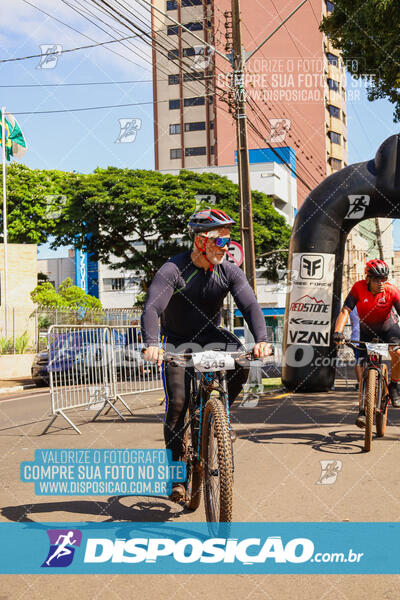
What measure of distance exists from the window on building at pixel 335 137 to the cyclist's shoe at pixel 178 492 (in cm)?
6316

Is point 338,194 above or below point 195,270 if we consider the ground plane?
above

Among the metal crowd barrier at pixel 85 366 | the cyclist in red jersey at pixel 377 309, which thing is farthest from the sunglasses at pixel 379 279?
the metal crowd barrier at pixel 85 366

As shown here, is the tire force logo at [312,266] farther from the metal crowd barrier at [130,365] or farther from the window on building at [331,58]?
the window on building at [331,58]

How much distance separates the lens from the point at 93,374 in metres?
10.5

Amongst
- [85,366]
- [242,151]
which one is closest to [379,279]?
[85,366]

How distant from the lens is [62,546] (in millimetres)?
4012

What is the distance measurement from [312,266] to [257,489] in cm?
835

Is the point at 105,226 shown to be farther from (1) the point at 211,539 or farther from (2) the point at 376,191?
(1) the point at 211,539

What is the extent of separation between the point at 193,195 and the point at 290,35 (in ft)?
120

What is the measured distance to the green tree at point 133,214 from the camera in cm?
2877

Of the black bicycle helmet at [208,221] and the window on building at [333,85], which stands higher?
the window on building at [333,85]

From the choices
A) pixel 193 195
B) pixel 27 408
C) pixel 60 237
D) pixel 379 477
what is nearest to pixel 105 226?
pixel 60 237

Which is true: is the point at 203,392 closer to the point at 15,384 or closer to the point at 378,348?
the point at 378,348
